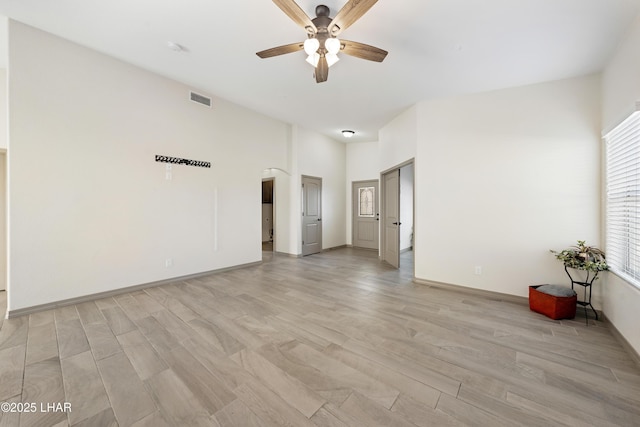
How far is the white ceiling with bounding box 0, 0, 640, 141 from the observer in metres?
2.33

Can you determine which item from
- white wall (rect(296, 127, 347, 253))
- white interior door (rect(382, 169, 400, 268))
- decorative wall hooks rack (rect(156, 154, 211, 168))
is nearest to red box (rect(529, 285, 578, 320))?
white interior door (rect(382, 169, 400, 268))

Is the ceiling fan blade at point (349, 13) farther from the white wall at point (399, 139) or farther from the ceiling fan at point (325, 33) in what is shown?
the white wall at point (399, 139)

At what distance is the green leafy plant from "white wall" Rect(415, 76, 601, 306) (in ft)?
0.66

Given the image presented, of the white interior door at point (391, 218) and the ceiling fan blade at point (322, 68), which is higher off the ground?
the ceiling fan blade at point (322, 68)

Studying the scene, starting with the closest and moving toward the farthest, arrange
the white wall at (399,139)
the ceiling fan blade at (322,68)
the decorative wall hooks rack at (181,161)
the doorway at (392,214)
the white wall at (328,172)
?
the ceiling fan blade at (322,68) → the decorative wall hooks rack at (181,161) → the white wall at (399,139) → the doorway at (392,214) → the white wall at (328,172)

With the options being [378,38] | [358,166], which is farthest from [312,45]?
[358,166]

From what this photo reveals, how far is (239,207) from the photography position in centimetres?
510

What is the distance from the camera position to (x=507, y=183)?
3604 millimetres

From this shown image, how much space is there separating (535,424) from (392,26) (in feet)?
11.5

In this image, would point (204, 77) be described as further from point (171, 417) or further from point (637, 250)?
point (637, 250)

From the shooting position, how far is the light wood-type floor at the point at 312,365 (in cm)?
154

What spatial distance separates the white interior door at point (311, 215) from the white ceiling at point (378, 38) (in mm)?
2996

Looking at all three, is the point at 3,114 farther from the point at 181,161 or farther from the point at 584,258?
the point at 584,258

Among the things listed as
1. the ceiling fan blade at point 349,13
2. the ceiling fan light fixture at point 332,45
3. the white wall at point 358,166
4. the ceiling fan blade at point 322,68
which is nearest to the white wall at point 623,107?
the ceiling fan blade at point 349,13
